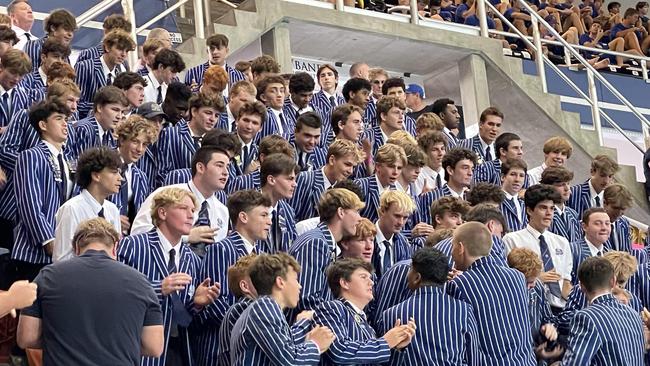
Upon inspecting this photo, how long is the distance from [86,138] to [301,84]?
2.48 meters

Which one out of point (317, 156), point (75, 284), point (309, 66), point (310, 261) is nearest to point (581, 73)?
point (309, 66)

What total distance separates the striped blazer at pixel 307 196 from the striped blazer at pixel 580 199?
297cm

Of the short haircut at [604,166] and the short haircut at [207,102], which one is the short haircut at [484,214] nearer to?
the short haircut at [207,102]

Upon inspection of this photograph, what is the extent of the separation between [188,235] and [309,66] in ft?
25.1

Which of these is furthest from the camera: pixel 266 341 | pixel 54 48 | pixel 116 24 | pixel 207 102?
pixel 116 24

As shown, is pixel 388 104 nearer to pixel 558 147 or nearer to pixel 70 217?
pixel 558 147

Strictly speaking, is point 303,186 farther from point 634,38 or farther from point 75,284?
point 634,38

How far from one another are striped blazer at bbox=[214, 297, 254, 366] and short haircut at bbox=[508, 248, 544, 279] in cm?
210

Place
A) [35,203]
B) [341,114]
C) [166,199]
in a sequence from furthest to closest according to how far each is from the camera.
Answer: [341,114], [35,203], [166,199]

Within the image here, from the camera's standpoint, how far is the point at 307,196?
29.6 feet

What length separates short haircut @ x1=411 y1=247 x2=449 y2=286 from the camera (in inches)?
277

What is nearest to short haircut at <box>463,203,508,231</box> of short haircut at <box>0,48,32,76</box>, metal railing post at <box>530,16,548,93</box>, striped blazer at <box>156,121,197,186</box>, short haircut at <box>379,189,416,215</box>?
short haircut at <box>379,189,416,215</box>

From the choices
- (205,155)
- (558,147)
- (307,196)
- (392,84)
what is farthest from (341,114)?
(205,155)

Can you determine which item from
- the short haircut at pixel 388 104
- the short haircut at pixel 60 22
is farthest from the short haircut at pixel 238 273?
the short haircut at pixel 60 22
